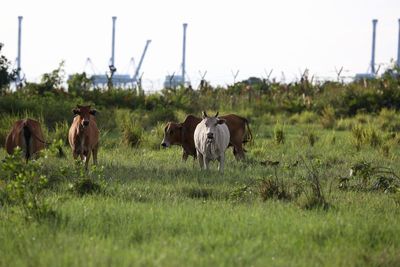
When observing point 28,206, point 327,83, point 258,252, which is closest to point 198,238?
point 258,252

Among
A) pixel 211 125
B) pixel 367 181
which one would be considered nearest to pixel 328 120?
pixel 211 125

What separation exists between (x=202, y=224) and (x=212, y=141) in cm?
596

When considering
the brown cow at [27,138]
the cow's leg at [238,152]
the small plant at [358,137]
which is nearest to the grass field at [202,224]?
the brown cow at [27,138]

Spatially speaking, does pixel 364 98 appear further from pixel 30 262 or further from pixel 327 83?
pixel 30 262

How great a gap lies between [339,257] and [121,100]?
21.4 metres

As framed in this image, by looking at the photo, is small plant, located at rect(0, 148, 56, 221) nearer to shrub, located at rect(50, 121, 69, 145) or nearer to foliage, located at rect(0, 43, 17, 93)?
shrub, located at rect(50, 121, 69, 145)

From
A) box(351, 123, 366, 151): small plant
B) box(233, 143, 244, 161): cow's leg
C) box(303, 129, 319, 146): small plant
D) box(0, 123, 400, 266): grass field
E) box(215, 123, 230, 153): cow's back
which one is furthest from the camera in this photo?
box(303, 129, 319, 146): small plant

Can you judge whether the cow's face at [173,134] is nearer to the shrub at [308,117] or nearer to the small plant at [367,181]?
the small plant at [367,181]

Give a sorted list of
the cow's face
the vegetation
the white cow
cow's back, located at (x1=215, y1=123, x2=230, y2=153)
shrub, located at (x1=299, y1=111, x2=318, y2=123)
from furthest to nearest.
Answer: shrub, located at (x1=299, y1=111, x2=318, y2=123)
the cow's face
cow's back, located at (x1=215, y1=123, x2=230, y2=153)
the white cow
the vegetation

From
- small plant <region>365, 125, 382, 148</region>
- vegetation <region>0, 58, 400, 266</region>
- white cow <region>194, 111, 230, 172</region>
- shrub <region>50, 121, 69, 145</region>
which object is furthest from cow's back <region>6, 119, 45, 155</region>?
small plant <region>365, 125, 382, 148</region>

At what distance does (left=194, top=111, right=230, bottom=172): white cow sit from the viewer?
14633mm

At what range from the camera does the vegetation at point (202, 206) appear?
300 inches

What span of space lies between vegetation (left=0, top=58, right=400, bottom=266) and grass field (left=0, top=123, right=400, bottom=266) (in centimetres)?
2

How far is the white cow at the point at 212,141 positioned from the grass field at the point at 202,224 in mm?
986
